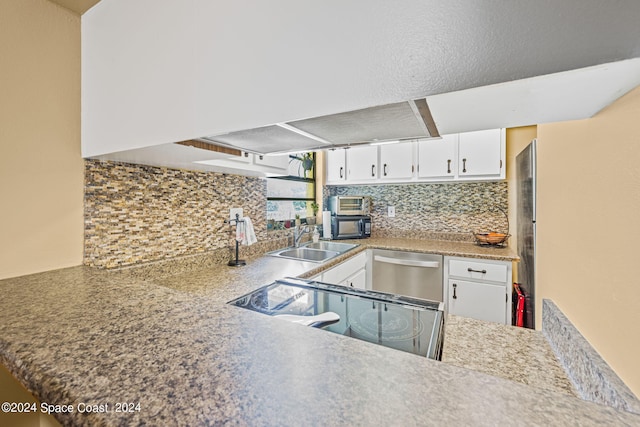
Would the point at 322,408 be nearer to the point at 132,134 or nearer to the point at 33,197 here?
the point at 132,134

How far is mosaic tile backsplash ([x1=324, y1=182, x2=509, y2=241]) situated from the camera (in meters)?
2.71

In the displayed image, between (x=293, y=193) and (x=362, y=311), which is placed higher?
(x=293, y=193)

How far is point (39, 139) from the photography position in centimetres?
110

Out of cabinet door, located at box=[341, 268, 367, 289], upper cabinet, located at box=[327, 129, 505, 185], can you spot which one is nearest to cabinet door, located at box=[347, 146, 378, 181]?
upper cabinet, located at box=[327, 129, 505, 185]

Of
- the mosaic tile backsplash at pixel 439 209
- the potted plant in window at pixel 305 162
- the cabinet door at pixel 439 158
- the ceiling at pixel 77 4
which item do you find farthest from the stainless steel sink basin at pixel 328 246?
the ceiling at pixel 77 4

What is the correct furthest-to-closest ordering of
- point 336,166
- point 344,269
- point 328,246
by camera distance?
point 336,166
point 328,246
point 344,269

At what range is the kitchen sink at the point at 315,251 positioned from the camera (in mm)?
2309

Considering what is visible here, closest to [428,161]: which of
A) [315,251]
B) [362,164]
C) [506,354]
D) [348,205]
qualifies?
[362,164]

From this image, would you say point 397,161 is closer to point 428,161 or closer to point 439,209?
point 428,161

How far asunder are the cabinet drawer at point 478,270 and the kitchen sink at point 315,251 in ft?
3.08

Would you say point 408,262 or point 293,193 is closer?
point 408,262

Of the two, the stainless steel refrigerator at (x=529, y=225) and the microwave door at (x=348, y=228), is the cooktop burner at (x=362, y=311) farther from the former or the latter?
the microwave door at (x=348, y=228)

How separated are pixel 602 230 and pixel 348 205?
8.07ft

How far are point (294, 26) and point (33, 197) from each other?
4.24 ft
